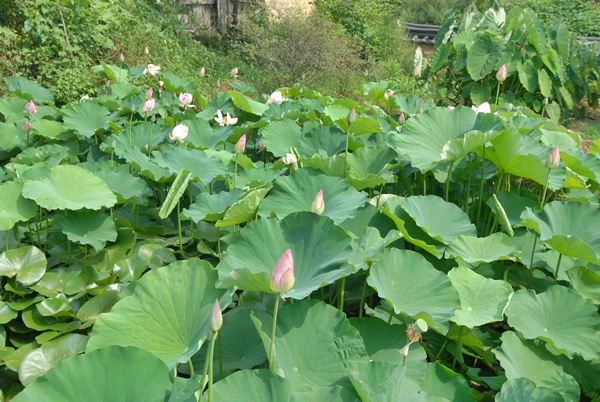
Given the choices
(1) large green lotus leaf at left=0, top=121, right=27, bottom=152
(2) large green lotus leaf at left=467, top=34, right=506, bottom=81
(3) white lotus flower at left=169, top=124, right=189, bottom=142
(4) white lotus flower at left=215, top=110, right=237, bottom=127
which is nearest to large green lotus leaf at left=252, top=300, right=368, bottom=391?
(3) white lotus flower at left=169, top=124, right=189, bottom=142

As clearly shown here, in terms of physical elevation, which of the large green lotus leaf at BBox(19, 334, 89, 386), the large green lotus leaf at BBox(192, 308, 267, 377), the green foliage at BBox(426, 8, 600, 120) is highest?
the large green lotus leaf at BBox(192, 308, 267, 377)

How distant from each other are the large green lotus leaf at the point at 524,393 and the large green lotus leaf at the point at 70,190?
1.36 metres

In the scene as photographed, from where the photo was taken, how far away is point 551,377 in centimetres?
145

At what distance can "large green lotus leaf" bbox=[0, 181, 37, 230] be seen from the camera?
A: 1.90m

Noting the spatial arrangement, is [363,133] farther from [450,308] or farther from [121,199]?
[450,308]

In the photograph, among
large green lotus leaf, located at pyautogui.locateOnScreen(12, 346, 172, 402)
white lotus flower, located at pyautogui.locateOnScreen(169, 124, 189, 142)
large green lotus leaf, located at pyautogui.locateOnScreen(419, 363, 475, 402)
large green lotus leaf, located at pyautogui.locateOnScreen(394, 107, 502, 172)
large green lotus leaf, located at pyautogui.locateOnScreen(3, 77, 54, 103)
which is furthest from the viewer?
large green lotus leaf, located at pyautogui.locateOnScreen(3, 77, 54, 103)

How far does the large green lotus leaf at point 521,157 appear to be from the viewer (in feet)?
6.52

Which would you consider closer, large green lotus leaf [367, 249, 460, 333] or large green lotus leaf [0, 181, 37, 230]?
large green lotus leaf [367, 249, 460, 333]

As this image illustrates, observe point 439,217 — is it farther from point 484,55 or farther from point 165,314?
point 484,55

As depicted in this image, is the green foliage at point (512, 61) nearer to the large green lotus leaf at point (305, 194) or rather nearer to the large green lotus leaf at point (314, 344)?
the large green lotus leaf at point (305, 194)

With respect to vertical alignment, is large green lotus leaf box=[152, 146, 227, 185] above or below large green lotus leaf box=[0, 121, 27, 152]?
above

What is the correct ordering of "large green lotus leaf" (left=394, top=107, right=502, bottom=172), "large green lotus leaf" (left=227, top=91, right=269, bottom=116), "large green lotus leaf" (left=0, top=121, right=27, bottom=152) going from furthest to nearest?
"large green lotus leaf" (left=227, top=91, right=269, bottom=116), "large green lotus leaf" (left=0, top=121, right=27, bottom=152), "large green lotus leaf" (left=394, top=107, right=502, bottom=172)

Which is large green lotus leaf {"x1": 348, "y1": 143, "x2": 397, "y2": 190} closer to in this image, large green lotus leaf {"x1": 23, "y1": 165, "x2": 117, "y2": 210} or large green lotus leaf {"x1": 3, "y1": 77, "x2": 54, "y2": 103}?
large green lotus leaf {"x1": 23, "y1": 165, "x2": 117, "y2": 210}

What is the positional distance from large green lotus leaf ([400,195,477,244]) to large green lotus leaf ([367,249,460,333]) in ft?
0.93
